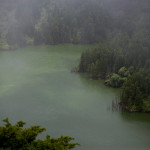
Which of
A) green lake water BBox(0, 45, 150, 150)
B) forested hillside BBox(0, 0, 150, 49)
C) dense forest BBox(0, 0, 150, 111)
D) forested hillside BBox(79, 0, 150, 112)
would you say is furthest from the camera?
forested hillside BBox(0, 0, 150, 49)

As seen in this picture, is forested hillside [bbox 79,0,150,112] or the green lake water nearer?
the green lake water

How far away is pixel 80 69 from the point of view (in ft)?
143

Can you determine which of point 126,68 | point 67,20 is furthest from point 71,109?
point 67,20

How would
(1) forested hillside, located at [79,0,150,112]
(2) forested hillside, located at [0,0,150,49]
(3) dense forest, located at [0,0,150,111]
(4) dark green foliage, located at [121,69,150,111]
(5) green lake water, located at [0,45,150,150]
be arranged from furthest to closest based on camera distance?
(2) forested hillside, located at [0,0,150,49]
(3) dense forest, located at [0,0,150,111]
(1) forested hillside, located at [79,0,150,112]
(4) dark green foliage, located at [121,69,150,111]
(5) green lake water, located at [0,45,150,150]

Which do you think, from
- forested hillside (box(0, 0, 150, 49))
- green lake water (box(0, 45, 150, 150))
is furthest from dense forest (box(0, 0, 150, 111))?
green lake water (box(0, 45, 150, 150))

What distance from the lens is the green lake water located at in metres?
21.8

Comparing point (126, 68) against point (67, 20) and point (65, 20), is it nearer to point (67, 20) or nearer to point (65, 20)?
point (65, 20)

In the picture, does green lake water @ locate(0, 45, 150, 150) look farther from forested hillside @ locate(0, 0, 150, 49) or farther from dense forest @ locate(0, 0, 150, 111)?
forested hillside @ locate(0, 0, 150, 49)

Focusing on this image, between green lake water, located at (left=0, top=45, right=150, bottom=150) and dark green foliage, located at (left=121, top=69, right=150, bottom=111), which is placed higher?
Answer: dark green foliage, located at (left=121, top=69, right=150, bottom=111)

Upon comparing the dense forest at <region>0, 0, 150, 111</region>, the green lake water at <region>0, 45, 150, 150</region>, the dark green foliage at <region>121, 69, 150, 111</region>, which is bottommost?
the green lake water at <region>0, 45, 150, 150</region>

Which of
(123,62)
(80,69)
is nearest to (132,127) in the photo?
(123,62)

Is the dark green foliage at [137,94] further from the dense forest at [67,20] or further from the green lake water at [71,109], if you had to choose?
the dense forest at [67,20]

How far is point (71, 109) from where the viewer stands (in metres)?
27.6

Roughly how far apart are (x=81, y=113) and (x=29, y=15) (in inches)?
2737
